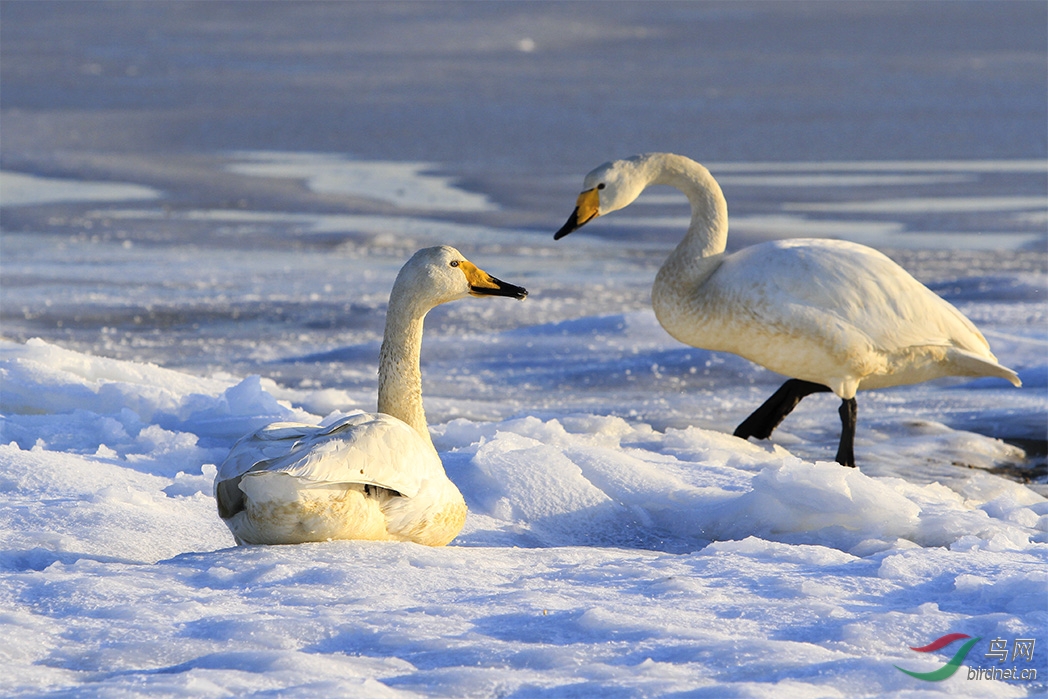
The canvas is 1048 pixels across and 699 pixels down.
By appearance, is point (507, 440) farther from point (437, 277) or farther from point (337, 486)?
point (337, 486)

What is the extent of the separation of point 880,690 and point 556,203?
10384 millimetres

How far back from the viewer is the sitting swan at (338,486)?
358 cm

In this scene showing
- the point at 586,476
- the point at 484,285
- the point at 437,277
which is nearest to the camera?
the point at 437,277

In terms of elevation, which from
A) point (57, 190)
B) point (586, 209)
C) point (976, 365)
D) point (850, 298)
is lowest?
point (976, 365)

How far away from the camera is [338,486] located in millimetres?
3670

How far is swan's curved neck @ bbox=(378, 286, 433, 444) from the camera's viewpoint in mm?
4332

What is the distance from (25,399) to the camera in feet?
18.2

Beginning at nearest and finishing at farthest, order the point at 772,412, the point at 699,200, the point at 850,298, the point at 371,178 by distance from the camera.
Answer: the point at 850,298 → the point at 772,412 → the point at 699,200 → the point at 371,178

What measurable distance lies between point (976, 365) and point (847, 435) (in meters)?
0.80

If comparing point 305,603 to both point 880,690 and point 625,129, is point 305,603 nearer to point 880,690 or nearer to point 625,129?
point 880,690

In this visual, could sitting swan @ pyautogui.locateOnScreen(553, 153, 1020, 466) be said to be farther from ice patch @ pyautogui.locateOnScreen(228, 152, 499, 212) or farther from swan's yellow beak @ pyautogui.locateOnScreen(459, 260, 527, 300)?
ice patch @ pyautogui.locateOnScreen(228, 152, 499, 212)

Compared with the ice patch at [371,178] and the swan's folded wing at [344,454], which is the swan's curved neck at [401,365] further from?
the ice patch at [371,178]

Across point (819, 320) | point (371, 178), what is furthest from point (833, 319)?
point (371, 178)

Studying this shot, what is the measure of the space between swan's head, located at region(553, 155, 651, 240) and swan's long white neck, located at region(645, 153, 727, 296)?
7 cm
